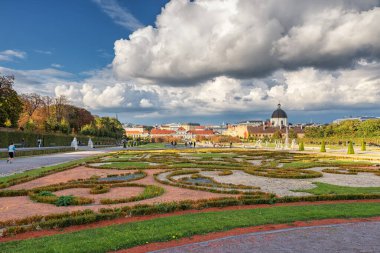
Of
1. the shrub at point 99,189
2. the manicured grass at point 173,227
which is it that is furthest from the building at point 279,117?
the manicured grass at point 173,227

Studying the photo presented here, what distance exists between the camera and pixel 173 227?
657cm

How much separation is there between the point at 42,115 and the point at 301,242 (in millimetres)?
77823

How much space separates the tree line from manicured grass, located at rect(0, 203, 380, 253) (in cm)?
4643

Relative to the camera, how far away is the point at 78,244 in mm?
5520

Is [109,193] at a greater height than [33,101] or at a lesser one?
lesser

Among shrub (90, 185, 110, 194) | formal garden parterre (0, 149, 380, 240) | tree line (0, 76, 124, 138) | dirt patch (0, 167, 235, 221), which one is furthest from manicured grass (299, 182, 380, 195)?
tree line (0, 76, 124, 138)

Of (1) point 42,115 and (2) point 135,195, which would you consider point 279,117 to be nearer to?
(1) point 42,115

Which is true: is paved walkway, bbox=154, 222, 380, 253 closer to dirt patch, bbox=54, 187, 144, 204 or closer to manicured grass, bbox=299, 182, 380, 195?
manicured grass, bbox=299, 182, 380, 195

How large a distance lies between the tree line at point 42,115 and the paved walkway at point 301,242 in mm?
48273

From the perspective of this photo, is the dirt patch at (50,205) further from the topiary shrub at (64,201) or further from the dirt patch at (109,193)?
the topiary shrub at (64,201)

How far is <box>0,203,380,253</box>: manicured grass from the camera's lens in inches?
217

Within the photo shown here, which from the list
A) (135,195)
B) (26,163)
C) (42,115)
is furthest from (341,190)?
(42,115)

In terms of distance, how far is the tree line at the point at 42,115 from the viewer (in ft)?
156

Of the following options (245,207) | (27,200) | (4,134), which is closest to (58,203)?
(27,200)
